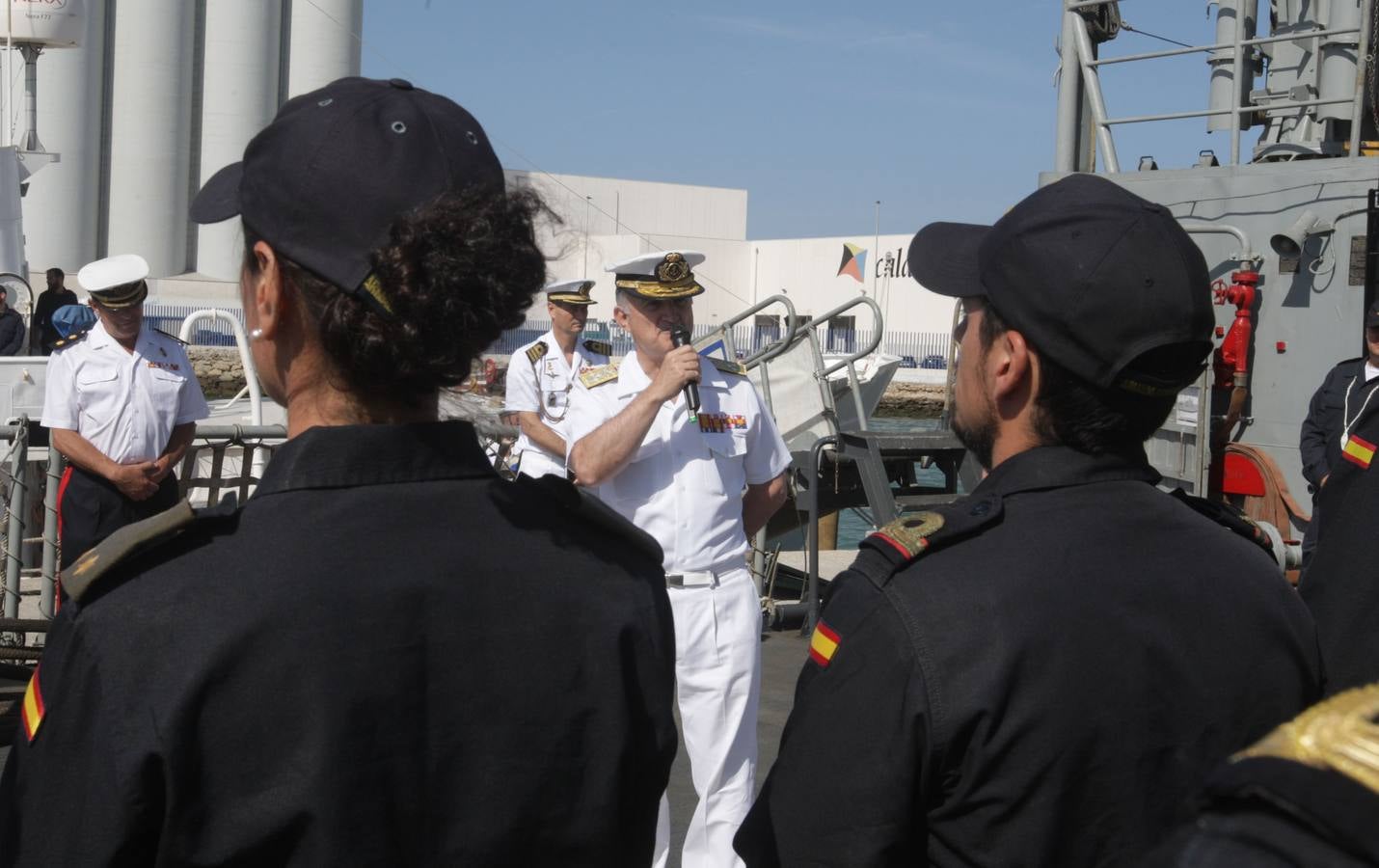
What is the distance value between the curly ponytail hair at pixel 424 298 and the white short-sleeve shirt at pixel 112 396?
4894mm

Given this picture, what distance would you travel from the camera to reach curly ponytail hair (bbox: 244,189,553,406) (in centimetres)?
144

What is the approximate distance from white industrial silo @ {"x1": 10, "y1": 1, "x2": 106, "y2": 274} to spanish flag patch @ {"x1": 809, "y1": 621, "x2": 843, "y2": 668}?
129 ft

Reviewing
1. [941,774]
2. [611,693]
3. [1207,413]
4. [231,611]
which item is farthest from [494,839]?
[1207,413]

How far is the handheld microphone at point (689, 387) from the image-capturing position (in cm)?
418

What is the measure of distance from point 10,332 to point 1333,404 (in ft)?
33.1

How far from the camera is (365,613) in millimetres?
1370

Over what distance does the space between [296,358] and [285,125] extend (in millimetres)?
255

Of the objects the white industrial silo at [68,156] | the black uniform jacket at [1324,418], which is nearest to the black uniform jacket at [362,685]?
the black uniform jacket at [1324,418]

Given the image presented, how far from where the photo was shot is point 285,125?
1.48 metres

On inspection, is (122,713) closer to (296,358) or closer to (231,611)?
(231,611)

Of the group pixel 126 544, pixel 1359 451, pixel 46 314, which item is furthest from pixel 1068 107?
pixel 46 314

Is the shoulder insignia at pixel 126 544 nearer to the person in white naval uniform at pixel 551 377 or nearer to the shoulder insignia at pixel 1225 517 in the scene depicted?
the shoulder insignia at pixel 1225 517

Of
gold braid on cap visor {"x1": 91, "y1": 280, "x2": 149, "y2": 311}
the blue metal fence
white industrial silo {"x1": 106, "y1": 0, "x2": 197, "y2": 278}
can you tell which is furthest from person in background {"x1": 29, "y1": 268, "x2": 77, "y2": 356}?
white industrial silo {"x1": 106, "y1": 0, "x2": 197, "y2": 278}

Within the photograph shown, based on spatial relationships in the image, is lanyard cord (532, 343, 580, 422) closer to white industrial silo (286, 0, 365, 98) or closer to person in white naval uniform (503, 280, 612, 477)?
person in white naval uniform (503, 280, 612, 477)
